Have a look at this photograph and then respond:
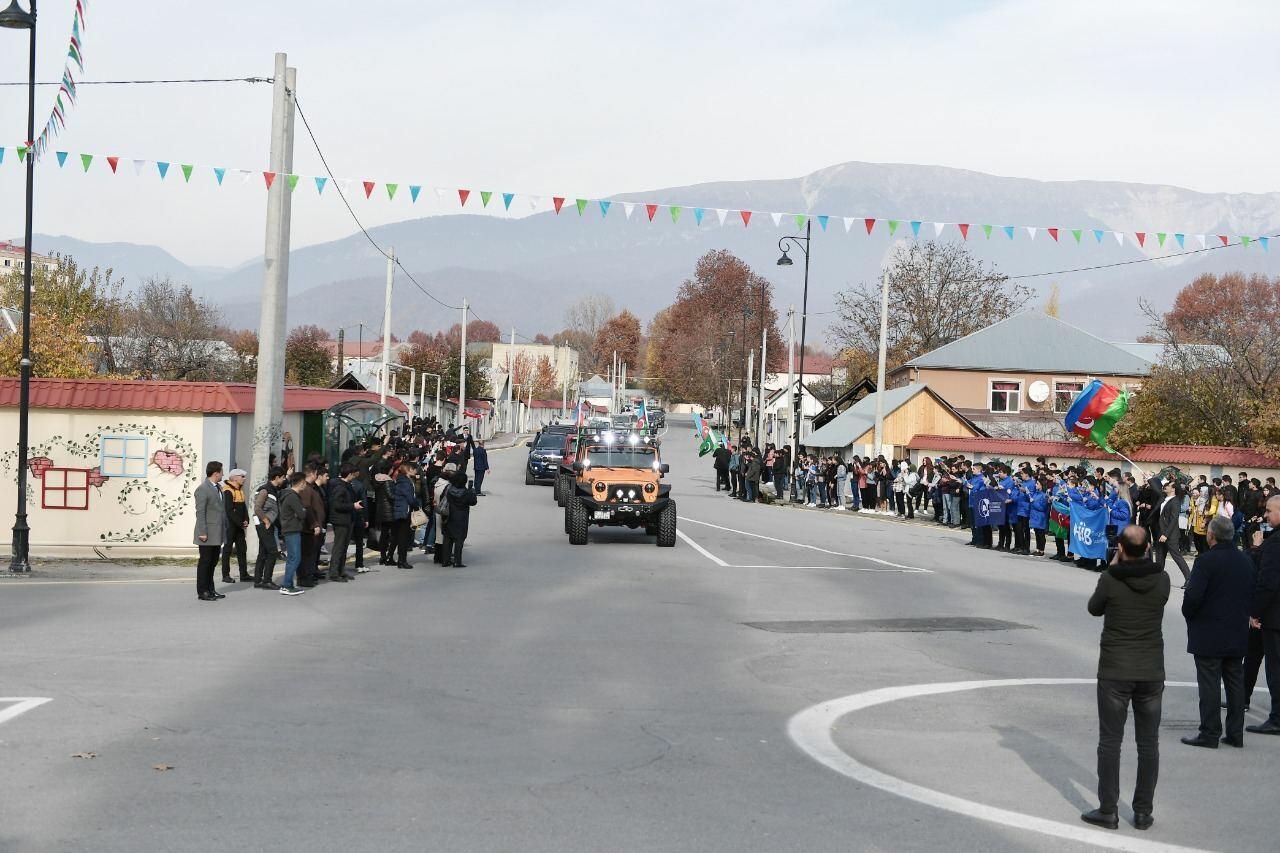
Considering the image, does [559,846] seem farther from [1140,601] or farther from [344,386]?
[344,386]

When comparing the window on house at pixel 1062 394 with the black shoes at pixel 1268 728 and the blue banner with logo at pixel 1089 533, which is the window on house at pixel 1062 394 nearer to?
the blue banner with logo at pixel 1089 533

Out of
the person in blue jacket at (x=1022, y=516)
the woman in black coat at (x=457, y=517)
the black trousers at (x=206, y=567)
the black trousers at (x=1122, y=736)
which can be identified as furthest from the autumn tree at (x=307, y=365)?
the black trousers at (x=1122, y=736)

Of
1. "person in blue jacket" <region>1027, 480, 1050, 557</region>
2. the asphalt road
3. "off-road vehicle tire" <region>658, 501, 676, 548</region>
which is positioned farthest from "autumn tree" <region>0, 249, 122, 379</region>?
"person in blue jacket" <region>1027, 480, 1050, 557</region>

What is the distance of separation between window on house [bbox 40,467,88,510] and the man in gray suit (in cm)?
691

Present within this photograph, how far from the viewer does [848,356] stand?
90625 millimetres

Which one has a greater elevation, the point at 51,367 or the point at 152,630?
the point at 51,367

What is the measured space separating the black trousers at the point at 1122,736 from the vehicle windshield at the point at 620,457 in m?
18.4

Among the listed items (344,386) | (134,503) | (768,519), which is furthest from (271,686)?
(344,386)

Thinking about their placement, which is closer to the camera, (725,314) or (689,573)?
(689,573)

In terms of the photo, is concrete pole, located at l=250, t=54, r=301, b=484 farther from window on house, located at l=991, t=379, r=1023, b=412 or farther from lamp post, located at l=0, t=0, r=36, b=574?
window on house, located at l=991, t=379, r=1023, b=412

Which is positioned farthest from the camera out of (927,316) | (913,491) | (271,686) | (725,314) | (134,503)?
(725,314)

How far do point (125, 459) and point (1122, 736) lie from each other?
60.9 feet

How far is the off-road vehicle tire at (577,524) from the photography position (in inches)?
947

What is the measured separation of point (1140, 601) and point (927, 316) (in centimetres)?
7719
